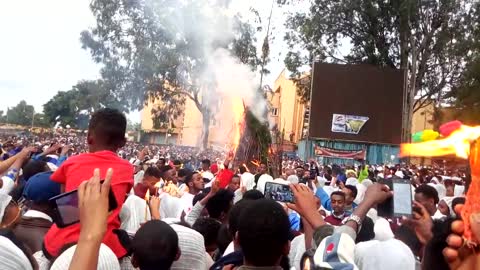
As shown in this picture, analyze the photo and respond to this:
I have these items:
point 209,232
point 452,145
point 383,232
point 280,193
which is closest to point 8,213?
point 209,232

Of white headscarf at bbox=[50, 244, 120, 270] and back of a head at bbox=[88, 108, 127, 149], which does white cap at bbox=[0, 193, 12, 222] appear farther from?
white headscarf at bbox=[50, 244, 120, 270]

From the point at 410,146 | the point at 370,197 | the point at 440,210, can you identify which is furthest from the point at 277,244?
the point at 440,210

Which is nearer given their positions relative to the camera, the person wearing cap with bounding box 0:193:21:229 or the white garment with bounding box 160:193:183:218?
the person wearing cap with bounding box 0:193:21:229

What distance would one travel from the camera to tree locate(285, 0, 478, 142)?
95.9 ft

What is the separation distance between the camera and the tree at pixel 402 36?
1151 inches

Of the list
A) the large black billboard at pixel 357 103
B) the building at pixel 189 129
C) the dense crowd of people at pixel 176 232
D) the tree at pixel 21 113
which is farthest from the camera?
the tree at pixel 21 113

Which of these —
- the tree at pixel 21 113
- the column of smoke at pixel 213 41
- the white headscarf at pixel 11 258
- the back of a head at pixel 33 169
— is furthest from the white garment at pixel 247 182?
the tree at pixel 21 113

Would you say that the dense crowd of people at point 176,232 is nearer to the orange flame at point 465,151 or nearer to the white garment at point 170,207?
the orange flame at point 465,151

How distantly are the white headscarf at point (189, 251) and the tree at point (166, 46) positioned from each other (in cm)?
2416

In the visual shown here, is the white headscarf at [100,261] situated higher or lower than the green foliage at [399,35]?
lower

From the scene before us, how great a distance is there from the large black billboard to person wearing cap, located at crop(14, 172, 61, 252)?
25175mm

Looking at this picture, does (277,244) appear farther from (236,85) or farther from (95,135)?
(236,85)

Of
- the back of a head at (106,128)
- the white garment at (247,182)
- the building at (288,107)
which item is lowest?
the white garment at (247,182)

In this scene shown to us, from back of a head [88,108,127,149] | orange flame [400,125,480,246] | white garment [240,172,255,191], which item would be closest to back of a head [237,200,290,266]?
orange flame [400,125,480,246]
